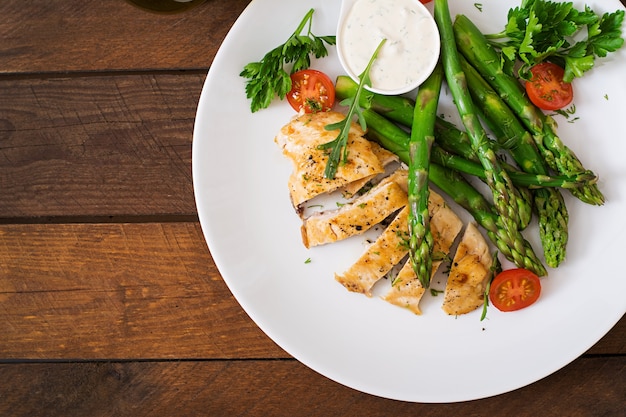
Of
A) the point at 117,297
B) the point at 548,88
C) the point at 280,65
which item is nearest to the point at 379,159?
the point at 280,65

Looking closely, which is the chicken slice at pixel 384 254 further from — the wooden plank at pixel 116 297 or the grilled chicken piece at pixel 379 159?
the wooden plank at pixel 116 297

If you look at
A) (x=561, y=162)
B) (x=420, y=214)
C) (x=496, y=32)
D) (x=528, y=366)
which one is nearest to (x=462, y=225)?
(x=420, y=214)

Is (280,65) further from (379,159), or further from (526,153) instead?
(526,153)

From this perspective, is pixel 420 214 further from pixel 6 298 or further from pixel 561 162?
pixel 6 298

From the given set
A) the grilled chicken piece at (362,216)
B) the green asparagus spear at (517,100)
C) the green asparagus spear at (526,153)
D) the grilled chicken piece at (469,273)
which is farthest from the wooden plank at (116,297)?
the green asparagus spear at (517,100)

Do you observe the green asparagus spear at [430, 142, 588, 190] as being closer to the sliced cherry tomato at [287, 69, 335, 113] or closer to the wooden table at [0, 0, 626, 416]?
the sliced cherry tomato at [287, 69, 335, 113]
